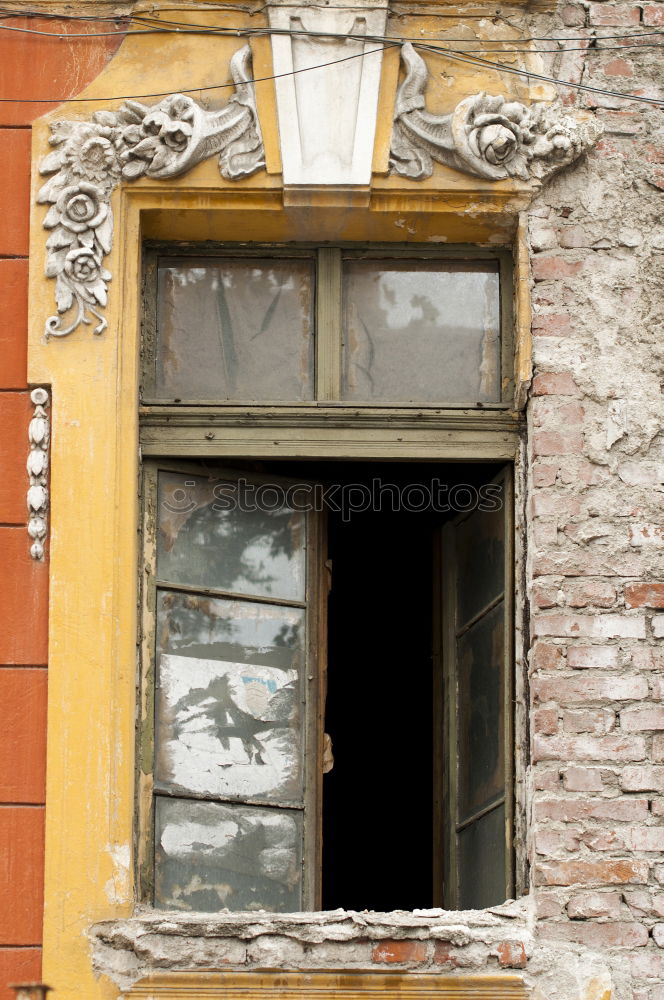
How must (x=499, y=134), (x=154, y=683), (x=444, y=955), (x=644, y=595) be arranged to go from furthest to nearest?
(x=499, y=134) → (x=154, y=683) → (x=644, y=595) → (x=444, y=955)

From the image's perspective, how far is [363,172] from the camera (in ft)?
16.6

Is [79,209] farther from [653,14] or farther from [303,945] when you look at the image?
[303,945]

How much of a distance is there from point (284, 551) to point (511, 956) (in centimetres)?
146

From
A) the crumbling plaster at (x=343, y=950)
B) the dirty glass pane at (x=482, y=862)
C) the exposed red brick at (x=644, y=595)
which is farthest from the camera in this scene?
the dirty glass pane at (x=482, y=862)

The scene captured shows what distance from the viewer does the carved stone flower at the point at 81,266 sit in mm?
A: 4996

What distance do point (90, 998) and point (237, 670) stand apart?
1085 mm

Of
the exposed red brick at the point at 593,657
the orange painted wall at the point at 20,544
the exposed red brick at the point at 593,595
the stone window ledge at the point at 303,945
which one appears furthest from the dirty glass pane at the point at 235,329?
the stone window ledge at the point at 303,945

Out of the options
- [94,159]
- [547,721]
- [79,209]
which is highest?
[94,159]

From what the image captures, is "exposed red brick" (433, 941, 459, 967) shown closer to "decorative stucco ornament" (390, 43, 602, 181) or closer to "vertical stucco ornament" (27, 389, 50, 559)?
"vertical stucco ornament" (27, 389, 50, 559)

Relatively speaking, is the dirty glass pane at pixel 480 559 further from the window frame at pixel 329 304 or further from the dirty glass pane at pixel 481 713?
the window frame at pixel 329 304

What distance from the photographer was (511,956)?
4590 mm

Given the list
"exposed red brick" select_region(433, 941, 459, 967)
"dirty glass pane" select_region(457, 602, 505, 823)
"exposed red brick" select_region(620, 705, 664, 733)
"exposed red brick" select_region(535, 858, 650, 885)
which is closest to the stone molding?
"dirty glass pane" select_region(457, 602, 505, 823)

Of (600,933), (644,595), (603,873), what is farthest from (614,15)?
(600,933)

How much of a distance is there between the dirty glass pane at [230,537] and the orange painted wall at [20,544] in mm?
469
